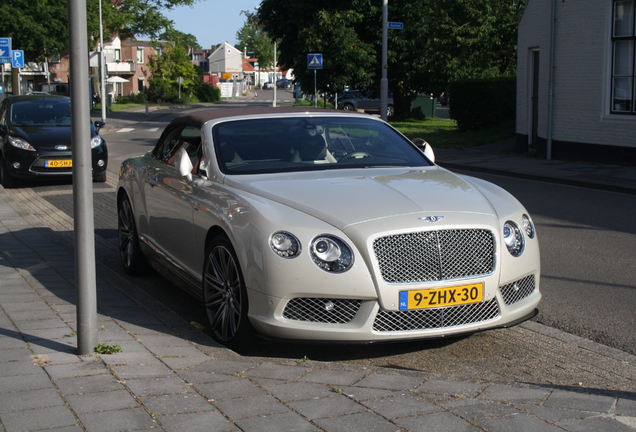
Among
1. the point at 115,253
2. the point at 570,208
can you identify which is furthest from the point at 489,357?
the point at 570,208

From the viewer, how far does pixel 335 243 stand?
420cm

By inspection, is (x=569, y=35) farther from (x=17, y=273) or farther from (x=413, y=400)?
(x=413, y=400)

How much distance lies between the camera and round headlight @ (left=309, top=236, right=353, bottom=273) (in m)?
4.17

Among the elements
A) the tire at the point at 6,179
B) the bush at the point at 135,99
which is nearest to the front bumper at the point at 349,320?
the tire at the point at 6,179

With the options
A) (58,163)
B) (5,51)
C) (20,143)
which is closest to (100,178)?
(58,163)

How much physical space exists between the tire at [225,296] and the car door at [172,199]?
49cm

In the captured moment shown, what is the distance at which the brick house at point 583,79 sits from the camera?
1565 centimetres

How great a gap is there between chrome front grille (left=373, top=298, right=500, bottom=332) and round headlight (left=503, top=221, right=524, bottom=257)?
0.38 meters

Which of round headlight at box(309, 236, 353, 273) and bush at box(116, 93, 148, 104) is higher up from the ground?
bush at box(116, 93, 148, 104)

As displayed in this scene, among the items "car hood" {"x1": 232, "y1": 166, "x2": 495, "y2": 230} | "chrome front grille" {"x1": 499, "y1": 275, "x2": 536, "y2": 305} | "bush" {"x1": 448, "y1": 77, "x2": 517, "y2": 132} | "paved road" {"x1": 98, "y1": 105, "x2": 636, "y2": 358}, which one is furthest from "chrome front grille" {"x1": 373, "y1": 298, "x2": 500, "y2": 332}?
"bush" {"x1": 448, "y1": 77, "x2": 517, "y2": 132}

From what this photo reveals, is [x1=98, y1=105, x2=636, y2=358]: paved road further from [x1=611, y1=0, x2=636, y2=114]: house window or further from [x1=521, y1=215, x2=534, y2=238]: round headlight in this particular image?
[x1=611, y1=0, x2=636, y2=114]: house window

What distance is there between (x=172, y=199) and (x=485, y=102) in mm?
20570

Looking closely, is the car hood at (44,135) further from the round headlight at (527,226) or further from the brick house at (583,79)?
the round headlight at (527,226)

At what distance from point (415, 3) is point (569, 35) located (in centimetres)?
1634
